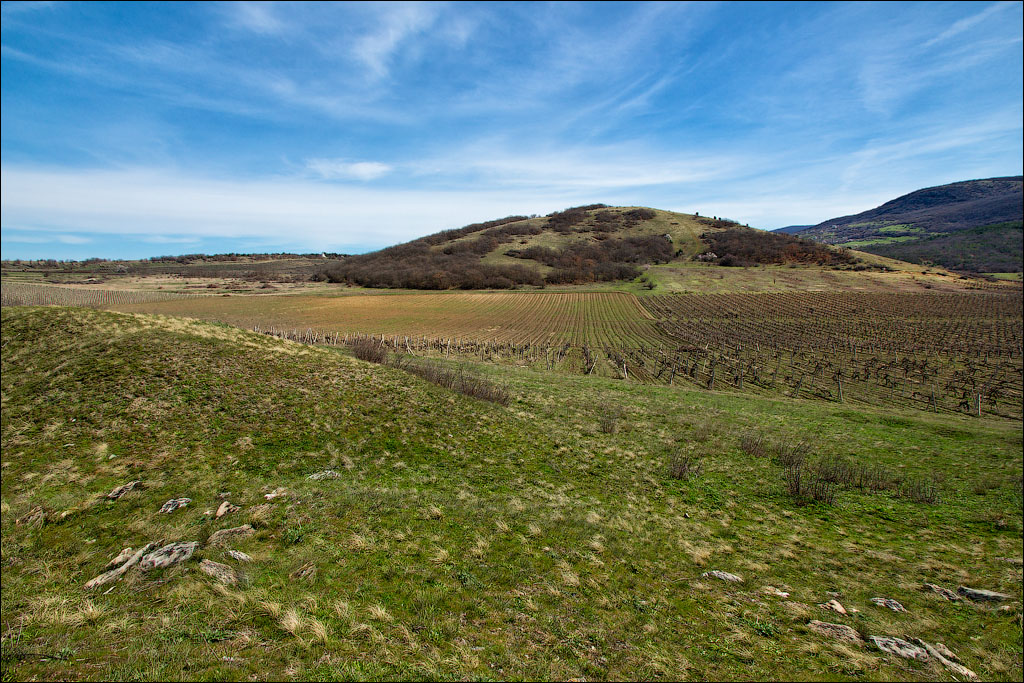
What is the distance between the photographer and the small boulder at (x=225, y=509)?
7.66 m

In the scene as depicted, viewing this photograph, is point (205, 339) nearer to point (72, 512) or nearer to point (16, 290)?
point (72, 512)

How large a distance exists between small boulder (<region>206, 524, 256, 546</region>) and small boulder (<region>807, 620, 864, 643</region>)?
9064 millimetres

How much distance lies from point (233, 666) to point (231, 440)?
315 inches

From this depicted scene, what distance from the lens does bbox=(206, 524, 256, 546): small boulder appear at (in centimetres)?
678

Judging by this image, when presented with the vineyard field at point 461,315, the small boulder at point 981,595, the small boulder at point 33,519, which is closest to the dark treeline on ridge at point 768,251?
the vineyard field at point 461,315

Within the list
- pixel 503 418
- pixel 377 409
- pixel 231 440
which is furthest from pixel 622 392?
pixel 231 440

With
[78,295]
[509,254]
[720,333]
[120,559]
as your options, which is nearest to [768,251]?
[509,254]

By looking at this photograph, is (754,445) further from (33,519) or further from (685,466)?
(33,519)

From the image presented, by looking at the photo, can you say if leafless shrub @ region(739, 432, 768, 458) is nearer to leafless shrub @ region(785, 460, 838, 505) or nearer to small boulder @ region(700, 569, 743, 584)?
leafless shrub @ region(785, 460, 838, 505)

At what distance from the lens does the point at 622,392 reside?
22844 millimetres

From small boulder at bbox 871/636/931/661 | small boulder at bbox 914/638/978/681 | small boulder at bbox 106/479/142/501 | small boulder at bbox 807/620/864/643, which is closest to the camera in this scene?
small boulder at bbox 914/638/978/681

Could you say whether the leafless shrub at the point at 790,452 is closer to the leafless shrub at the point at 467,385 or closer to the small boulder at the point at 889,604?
the small boulder at the point at 889,604

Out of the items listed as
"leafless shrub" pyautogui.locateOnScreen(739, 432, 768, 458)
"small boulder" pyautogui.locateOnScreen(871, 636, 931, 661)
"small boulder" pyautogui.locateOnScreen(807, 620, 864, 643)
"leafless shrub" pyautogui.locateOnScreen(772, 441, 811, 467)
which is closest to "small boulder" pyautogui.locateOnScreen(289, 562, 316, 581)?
"small boulder" pyautogui.locateOnScreen(807, 620, 864, 643)

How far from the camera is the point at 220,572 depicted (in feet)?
19.1
